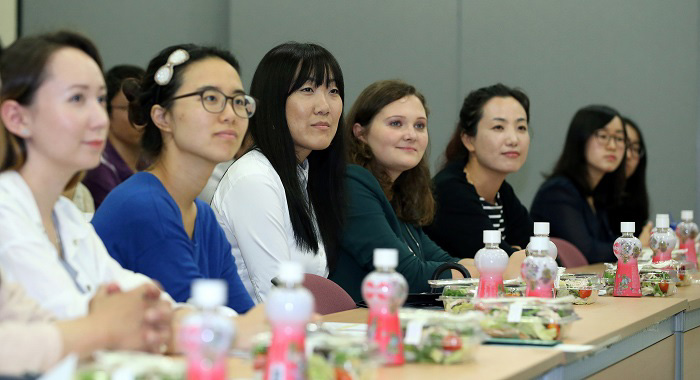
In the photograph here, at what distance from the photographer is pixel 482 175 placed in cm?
411

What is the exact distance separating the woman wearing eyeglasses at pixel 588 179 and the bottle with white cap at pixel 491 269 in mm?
2479

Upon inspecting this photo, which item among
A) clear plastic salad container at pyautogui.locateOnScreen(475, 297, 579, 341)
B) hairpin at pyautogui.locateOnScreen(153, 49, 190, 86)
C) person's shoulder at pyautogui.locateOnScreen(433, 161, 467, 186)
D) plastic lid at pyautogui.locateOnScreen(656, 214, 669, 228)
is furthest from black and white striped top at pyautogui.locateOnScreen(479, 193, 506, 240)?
clear plastic salad container at pyautogui.locateOnScreen(475, 297, 579, 341)

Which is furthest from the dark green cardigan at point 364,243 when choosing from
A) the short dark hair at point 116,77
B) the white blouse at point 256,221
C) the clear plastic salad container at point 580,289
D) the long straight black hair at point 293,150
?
the short dark hair at point 116,77

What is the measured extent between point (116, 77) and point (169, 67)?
1.93m

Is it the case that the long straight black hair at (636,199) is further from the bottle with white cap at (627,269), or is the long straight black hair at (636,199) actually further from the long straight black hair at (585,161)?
the bottle with white cap at (627,269)

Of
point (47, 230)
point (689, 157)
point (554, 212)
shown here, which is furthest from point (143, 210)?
point (689, 157)

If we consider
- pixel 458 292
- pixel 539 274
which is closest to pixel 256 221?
pixel 458 292

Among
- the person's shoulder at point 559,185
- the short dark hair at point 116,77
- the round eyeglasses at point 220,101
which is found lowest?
the person's shoulder at point 559,185

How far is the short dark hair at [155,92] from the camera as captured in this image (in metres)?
2.34

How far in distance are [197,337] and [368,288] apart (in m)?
0.51

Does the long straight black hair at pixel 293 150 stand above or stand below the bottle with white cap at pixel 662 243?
above

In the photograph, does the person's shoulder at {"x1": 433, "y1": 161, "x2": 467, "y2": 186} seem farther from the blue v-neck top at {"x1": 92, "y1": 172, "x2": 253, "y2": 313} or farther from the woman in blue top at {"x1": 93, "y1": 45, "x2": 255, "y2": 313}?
the blue v-neck top at {"x1": 92, "y1": 172, "x2": 253, "y2": 313}

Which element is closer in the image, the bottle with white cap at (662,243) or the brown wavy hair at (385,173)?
the bottle with white cap at (662,243)

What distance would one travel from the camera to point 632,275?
2.81 meters
